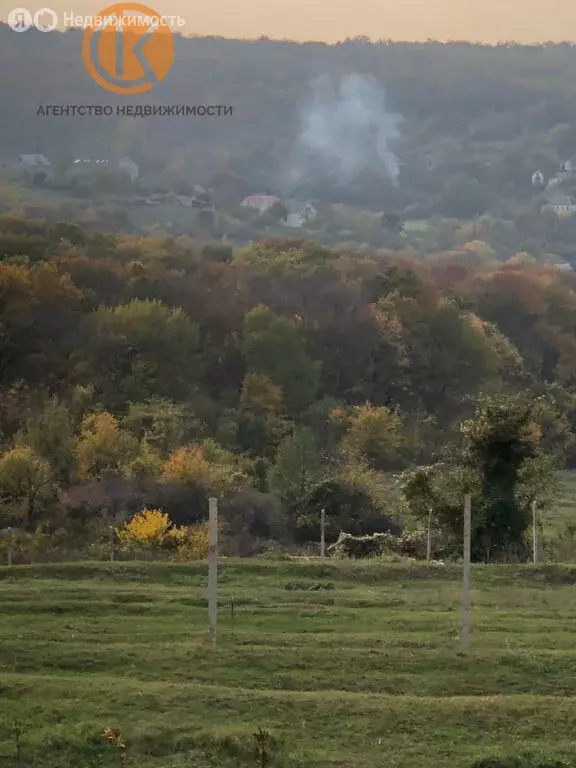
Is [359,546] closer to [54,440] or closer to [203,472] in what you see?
[203,472]

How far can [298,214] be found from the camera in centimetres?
13800

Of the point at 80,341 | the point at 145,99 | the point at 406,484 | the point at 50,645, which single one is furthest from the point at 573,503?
the point at 145,99

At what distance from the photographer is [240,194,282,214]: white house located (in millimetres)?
130038

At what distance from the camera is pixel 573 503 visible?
169ft

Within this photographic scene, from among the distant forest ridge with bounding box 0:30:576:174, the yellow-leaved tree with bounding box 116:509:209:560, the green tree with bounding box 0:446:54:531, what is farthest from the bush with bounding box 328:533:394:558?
the distant forest ridge with bounding box 0:30:576:174

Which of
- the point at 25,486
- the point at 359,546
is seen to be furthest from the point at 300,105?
the point at 359,546

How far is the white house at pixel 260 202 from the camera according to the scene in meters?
130

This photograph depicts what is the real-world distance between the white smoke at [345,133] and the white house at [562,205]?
2429cm

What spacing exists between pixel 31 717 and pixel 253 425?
55.5 metres

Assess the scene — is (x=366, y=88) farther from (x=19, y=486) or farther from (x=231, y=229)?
(x=19, y=486)

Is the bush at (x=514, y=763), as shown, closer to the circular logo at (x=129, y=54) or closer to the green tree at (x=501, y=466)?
the green tree at (x=501, y=466)

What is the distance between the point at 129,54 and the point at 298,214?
163 ft

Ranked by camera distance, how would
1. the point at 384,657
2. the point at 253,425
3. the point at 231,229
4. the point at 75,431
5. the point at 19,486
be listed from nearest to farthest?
1. the point at 384,657
2. the point at 19,486
3. the point at 75,431
4. the point at 253,425
5. the point at 231,229

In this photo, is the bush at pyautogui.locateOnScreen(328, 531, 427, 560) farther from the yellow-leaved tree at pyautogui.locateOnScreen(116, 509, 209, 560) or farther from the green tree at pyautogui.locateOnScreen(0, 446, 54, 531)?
the green tree at pyautogui.locateOnScreen(0, 446, 54, 531)
